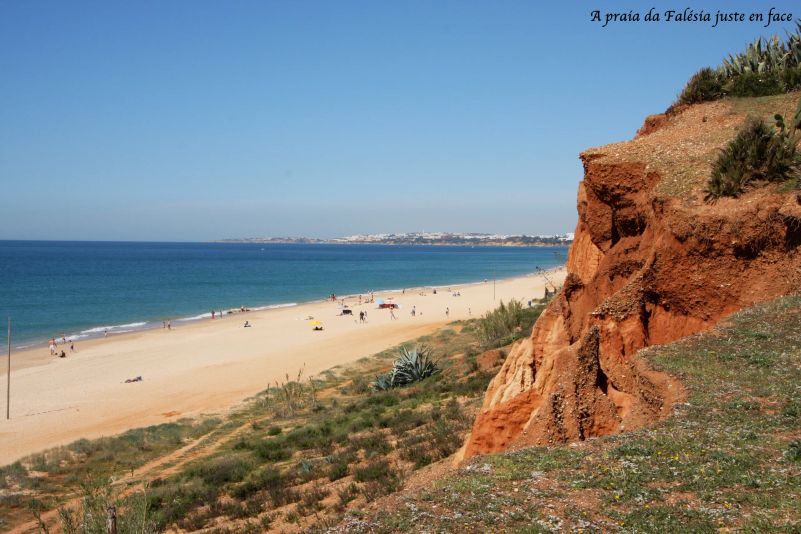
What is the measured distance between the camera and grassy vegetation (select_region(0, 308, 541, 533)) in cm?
992

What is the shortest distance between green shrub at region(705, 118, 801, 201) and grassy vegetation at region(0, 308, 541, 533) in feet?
21.6

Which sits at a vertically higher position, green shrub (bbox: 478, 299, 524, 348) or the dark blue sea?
green shrub (bbox: 478, 299, 524, 348)

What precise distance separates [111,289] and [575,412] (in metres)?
78.9

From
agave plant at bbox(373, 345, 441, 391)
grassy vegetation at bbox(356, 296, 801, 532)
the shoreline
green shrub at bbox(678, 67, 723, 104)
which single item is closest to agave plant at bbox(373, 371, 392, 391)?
agave plant at bbox(373, 345, 441, 391)

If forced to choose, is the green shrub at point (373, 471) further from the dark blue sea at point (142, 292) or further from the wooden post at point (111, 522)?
the dark blue sea at point (142, 292)

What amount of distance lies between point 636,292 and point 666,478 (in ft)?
17.4

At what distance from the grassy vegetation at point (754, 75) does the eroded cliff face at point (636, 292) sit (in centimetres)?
407

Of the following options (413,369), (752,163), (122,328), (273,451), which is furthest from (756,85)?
(122,328)

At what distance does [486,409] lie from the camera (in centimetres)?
932

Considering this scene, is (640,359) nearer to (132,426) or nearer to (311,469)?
(311,469)

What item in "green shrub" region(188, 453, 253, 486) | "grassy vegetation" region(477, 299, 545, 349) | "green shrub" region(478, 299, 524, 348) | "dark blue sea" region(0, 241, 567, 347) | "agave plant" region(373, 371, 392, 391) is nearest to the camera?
"green shrub" region(188, 453, 253, 486)

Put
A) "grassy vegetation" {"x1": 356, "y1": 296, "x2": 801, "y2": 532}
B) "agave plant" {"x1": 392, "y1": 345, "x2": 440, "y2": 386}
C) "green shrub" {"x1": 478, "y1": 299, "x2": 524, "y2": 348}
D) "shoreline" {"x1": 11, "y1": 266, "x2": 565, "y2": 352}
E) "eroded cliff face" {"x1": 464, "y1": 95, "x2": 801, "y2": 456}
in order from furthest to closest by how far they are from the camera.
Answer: "shoreline" {"x1": 11, "y1": 266, "x2": 565, "y2": 352} < "green shrub" {"x1": 478, "y1": 299, "x2": 524, "y2": 348} < "agave plant" {"x1": 392, "y1": 345, "x2": 440, "y2": 386} < "eroded cliff face" {"x1": 464, "y1": 95, "x2": 801, "y2": 456} < "grassy vegetation" {"x1": 356, "y1": 296, "x2": 801, "y2": 532}

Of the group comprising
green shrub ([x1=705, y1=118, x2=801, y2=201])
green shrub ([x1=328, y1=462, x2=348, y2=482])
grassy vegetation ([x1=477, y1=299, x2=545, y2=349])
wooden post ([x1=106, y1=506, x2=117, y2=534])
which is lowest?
green shrub ([x1=328, y1=462, x2=348, y2=482])

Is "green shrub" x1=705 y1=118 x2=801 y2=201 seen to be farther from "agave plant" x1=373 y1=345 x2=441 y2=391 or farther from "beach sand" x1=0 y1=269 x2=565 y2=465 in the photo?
"beach sand" x1=0 y1=269 x2=565 y2=465
